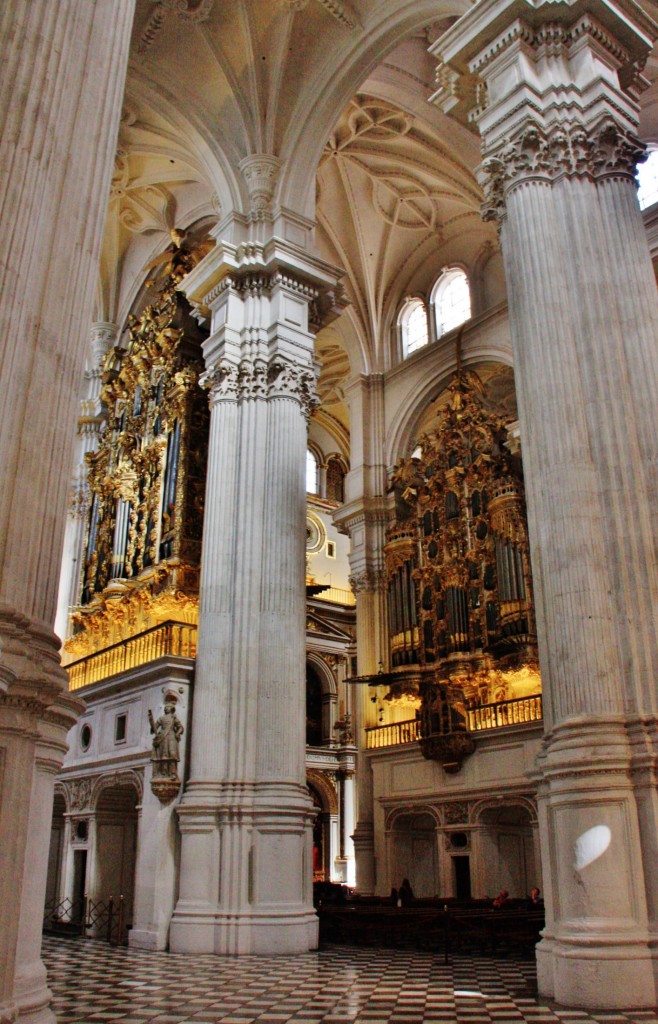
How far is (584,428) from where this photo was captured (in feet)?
27.5

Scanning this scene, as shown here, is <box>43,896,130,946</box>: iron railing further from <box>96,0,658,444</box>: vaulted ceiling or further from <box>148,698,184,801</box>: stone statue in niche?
<box>96,0,658,444</box>: vaulted ceiling

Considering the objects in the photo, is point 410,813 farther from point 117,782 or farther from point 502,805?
point 117,782

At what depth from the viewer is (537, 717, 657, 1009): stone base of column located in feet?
21.9

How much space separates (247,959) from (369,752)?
27.5ft

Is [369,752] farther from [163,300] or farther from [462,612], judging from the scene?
[163,300]

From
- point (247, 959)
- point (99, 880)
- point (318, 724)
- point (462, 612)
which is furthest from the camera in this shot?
point (318, 724)

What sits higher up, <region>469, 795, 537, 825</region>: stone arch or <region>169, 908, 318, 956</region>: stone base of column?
<region>469, 795, 537, 825</region>: stone arch

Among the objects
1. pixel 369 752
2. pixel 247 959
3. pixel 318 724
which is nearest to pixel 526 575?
pixel 369 752

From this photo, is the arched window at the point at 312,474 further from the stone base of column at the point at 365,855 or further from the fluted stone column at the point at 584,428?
the fluted stone column at the point at 584,428

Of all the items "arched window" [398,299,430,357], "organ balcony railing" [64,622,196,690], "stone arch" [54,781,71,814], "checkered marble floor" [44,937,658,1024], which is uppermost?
"arched window" [398,299,430,357]

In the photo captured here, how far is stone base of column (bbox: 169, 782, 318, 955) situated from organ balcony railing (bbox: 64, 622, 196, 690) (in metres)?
2.77

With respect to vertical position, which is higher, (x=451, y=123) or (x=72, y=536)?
(x=451, y=123)

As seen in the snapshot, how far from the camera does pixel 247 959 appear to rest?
10.9m

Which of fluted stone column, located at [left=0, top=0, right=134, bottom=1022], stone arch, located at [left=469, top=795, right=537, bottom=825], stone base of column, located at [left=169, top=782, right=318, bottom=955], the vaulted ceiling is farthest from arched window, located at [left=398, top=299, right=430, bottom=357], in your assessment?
fluted stone column, located at [left=0, top=0, right=134, bottom=1022]
